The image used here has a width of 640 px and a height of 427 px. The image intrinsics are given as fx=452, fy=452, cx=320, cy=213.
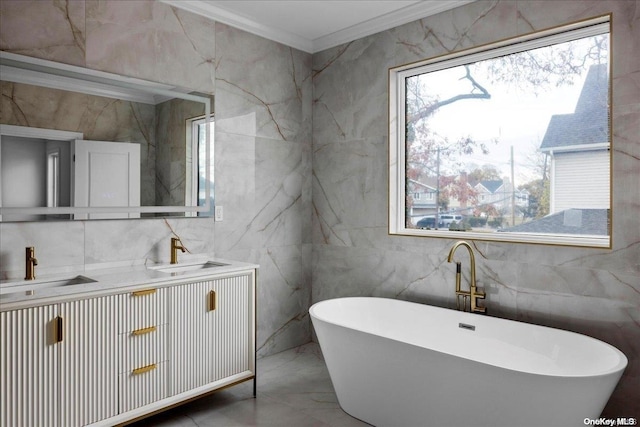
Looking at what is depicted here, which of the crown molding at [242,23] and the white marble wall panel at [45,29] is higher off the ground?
the crown molding at [242,23]

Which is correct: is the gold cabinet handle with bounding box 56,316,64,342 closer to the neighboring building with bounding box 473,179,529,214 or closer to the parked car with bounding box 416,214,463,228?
the parked car with bounding box 416,214,463,228

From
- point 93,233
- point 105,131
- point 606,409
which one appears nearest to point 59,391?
point 93,233

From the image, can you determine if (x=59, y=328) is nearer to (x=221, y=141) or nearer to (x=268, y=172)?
(x=221, y=141)

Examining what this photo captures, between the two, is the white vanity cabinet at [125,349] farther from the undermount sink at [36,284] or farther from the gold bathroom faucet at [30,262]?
the gold bathroom faucet at [30,262]

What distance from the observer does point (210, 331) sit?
2643 mm

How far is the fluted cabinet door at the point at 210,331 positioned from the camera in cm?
249

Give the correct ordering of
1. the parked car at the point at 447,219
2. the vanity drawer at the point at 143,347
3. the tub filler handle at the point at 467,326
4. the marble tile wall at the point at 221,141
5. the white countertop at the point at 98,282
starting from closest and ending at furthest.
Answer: the white countertop at the point at 98,282, the vanity drawer at the point at 143,347, the marble tile wall at the point at 221,141, the tub filler handle at the point at 467,326, the parked car at the point at 447,219

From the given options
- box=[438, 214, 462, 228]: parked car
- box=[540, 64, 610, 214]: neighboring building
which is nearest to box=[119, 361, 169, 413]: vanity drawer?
box=[438, 214, 462, 228]: parked car

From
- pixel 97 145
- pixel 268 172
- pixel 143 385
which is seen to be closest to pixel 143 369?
pixel 143 385

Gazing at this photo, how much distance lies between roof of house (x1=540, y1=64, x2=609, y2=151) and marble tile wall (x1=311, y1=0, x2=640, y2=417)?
0.14 meters

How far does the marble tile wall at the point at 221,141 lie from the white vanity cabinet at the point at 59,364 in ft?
1.66

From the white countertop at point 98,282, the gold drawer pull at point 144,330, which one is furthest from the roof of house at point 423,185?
the gold drawer pull at point 144,330

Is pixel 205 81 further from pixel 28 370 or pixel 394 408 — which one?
pixel 394 408

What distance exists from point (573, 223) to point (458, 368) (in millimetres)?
1195
